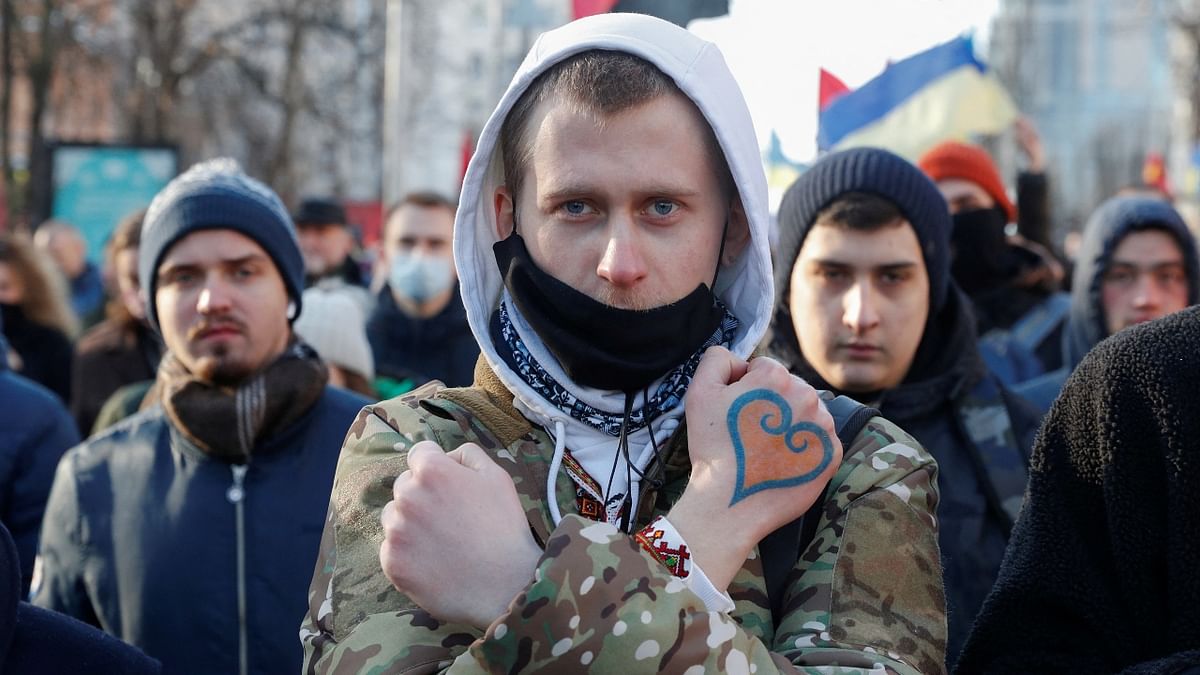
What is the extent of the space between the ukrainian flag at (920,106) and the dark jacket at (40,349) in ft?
13.6

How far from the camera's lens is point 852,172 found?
13.5 ft

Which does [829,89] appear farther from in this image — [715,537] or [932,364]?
[715,537]

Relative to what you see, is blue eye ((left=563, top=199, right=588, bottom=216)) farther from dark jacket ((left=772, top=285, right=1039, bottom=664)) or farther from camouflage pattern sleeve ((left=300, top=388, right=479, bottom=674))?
dark jacket ((left=772, top=285, right=1039, bottom=664))

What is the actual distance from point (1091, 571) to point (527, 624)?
2.56ft

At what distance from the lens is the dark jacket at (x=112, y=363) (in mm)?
6668

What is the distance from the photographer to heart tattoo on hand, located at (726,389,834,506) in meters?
1.94

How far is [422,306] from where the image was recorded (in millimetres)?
7836

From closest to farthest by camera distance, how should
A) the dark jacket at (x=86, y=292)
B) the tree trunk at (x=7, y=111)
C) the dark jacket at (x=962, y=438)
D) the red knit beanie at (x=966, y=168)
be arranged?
the dark jacket at (x=962, y=438)
the red knit beanie at (x=966, y=168)
the dark jacket at (x=86, y=292)
the tree trunk at (x=7, y=111)

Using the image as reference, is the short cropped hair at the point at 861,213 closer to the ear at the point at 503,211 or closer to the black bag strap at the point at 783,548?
the ear at the point at 503,211

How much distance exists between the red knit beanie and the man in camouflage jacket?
14.1ft

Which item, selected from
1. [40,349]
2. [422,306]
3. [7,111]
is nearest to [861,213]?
[422,306]

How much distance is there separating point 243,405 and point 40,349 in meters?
4.56

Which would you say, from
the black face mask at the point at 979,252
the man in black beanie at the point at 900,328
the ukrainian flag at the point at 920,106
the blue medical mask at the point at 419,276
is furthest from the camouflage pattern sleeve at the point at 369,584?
the blue medical mask at the point at 419,276

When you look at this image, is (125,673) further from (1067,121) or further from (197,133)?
(1067,121)
